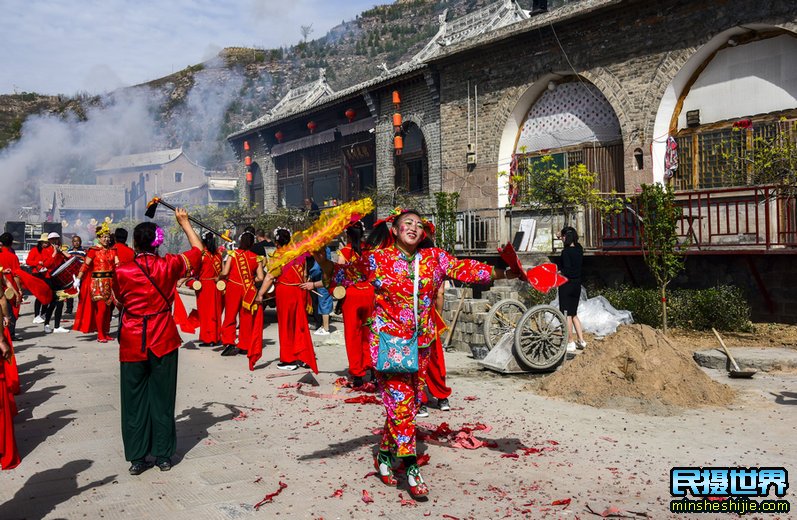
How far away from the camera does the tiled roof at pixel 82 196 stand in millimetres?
52781

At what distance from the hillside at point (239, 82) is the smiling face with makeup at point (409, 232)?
54.8 m

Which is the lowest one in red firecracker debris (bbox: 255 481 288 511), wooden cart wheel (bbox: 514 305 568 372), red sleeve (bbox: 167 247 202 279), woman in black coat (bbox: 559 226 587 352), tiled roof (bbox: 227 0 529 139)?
red firecracker debris (bbox: 255 481 288 511)

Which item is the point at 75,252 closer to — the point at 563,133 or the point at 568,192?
the point at 568,192

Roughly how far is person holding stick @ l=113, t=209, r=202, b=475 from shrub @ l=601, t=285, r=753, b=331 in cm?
918

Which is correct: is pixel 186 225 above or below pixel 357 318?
above

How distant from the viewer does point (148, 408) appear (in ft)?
16.8

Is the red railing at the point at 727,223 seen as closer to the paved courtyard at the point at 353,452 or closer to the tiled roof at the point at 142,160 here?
the paved courtyard at the point at 353,452

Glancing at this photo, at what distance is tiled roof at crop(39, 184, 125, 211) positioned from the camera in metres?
52.8

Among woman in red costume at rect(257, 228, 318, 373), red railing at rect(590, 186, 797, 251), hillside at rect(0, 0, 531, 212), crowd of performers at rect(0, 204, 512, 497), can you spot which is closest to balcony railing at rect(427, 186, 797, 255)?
red railing at rect(590, 186, 797, 251)

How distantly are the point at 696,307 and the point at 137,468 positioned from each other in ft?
32.2

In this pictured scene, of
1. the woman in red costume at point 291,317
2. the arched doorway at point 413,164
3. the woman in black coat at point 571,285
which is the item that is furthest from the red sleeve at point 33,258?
the arched doorway at point 413,164

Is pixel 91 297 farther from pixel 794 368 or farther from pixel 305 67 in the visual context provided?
pixel 305 67

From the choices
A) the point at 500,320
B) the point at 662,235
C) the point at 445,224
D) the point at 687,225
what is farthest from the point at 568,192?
the point at 500,320

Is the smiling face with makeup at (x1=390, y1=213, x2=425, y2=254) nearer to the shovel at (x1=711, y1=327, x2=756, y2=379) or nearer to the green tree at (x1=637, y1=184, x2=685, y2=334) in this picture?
the shovel at (x1=711, y1=327, x2=756, y2=379)
